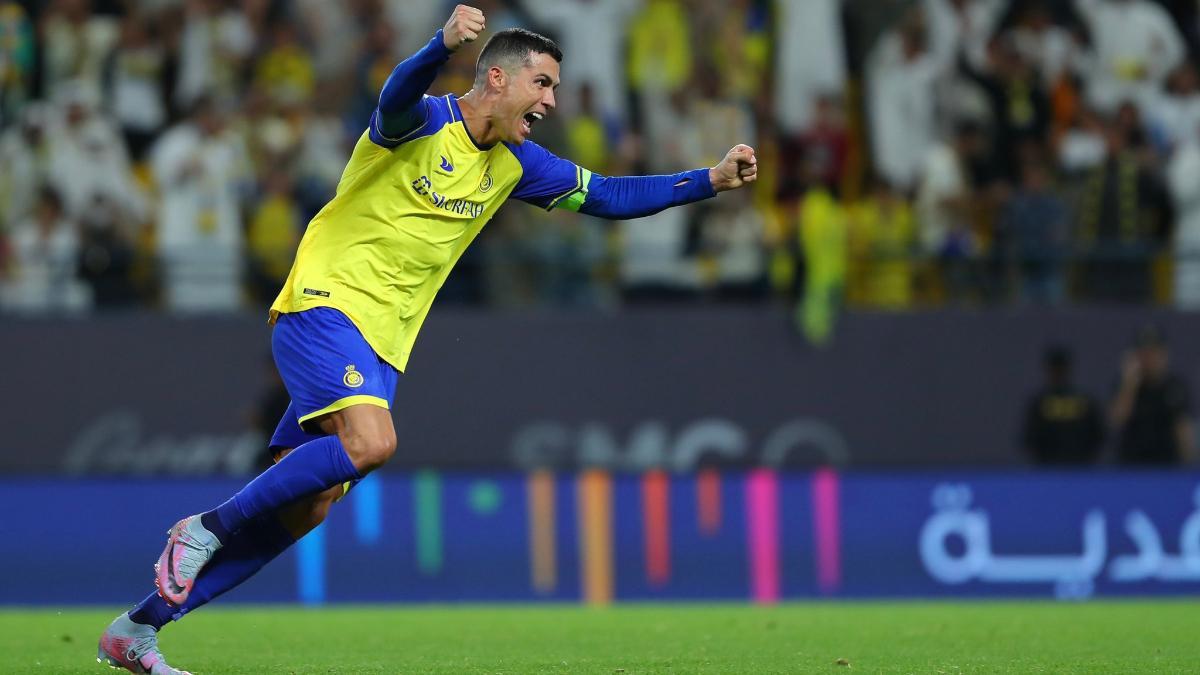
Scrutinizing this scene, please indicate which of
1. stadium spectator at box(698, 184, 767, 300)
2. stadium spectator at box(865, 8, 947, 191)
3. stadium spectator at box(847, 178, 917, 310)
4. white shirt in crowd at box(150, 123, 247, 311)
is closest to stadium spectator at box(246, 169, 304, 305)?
white shirt in crowd at box(150, 123, 247, 311)

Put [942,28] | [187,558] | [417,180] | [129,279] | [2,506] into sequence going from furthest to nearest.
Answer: [942,28], [129,279], [2,506], [417,180], [187,558]

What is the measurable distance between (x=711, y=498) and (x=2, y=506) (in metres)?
5.35

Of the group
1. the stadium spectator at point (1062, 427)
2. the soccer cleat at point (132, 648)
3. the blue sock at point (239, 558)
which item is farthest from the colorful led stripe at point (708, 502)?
the soccer cleat at point (132, 648)

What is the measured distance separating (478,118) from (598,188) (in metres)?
0.68

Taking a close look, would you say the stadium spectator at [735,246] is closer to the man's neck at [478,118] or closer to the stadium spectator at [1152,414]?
the stadium spectator at [1152,414]

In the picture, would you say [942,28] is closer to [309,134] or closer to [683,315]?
[683,315]

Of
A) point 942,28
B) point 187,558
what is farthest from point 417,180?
point 942,28

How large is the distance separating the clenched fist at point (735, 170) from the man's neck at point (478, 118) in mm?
945

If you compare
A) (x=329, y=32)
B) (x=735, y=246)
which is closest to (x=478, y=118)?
(x=735, y=246)

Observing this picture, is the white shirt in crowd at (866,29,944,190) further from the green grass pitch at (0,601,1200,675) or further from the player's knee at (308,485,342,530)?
the player's knee at (308,485,342,530)

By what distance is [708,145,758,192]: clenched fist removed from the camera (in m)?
7.82

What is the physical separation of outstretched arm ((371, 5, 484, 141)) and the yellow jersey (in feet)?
0.23

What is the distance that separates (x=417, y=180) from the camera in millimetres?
7676

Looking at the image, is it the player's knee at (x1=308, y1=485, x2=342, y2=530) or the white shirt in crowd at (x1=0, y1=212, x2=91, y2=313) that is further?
the white shirt in crowd at (x1=0, y1=212, x2=91, y2=313)
